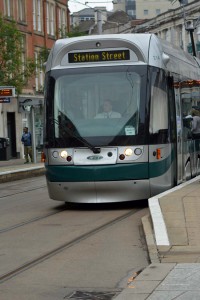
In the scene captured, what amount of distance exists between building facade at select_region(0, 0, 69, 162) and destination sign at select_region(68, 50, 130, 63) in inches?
1152

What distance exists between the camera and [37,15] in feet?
173

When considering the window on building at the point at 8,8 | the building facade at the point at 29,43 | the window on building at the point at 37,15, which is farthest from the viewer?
the window on building at the point at 37,15

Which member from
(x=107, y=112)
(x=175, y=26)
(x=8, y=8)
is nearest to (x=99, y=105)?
(x=107, y=112)

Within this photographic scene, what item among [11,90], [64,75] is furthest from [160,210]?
[11,90]

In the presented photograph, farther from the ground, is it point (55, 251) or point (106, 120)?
point (106, 120)

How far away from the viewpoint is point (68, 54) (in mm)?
15023

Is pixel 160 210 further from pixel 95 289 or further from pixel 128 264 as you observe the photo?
pixel 95 289

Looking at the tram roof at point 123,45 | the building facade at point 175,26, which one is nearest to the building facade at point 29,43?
the building facade at point 175,26

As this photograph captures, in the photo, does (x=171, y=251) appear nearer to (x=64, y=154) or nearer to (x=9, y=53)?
(x=64, y=154)

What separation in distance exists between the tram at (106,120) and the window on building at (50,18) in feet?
133

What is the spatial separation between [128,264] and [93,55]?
6502 millimetres

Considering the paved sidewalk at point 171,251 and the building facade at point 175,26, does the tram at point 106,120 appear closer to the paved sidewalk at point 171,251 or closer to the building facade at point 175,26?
the paved sidewalk at point 171,251

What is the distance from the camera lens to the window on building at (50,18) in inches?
2166

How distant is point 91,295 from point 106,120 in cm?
702
